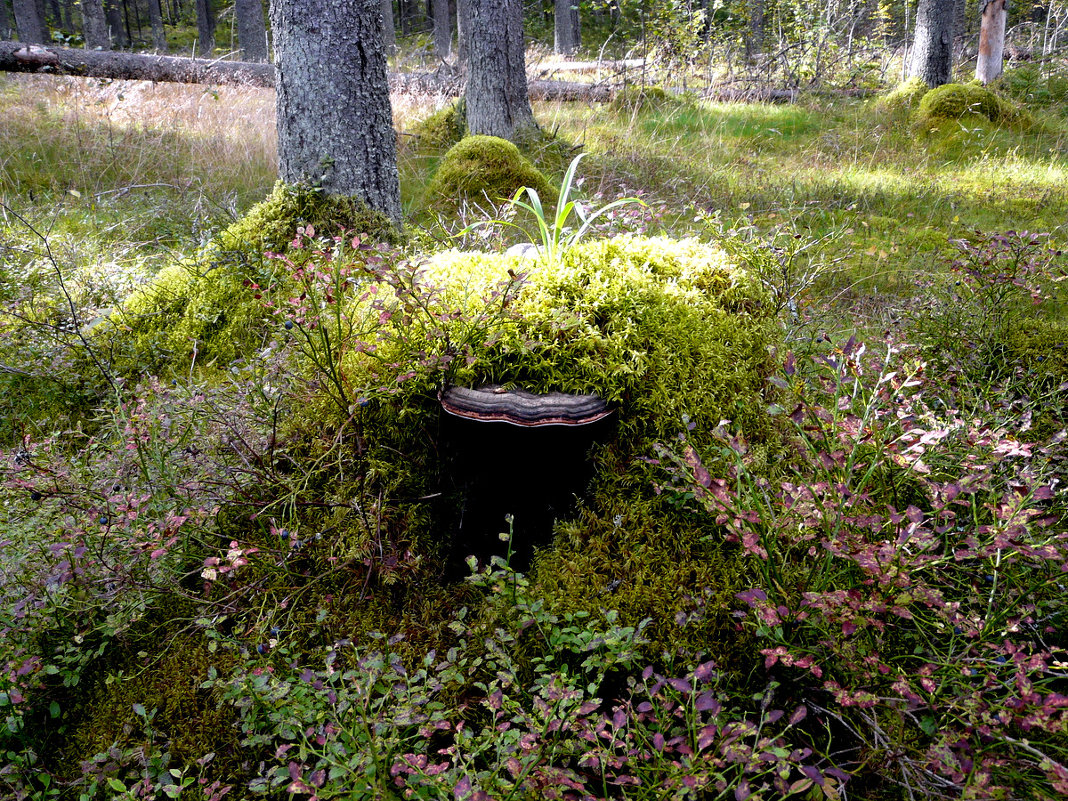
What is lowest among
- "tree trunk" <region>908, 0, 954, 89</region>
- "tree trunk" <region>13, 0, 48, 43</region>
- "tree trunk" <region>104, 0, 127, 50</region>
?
"tree trunk" <region>908, 0, 954, 89</region>

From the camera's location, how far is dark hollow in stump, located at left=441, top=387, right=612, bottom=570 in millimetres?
2123

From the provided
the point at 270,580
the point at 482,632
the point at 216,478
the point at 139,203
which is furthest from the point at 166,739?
the point at 139,203

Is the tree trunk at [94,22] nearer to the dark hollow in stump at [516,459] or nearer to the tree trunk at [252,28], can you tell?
the tree trunk at [252,28]

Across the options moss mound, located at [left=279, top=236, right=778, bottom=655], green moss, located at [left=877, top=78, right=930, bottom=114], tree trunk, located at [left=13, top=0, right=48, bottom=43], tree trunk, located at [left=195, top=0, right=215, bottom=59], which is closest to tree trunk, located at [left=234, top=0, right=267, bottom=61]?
tree trunk, located at [left=13, top=0, right=48, bottom=43]

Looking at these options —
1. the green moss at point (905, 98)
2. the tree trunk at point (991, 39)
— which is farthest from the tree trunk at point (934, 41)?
the tree trunk at point (991, 39)

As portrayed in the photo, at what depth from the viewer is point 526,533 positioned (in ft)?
8.64

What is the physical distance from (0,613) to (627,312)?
8.46ft

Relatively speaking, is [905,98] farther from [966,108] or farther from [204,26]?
[204,26]

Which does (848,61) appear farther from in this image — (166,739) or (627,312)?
(166,739)

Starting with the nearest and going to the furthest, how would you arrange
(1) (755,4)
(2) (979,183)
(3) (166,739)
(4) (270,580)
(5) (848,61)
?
(3) (166,739) → (4) (270,580) → (2) (979,183) → (5) (848,61) → (1) (755,4)

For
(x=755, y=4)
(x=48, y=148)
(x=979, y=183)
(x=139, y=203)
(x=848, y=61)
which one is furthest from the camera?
(x=755, y=4)

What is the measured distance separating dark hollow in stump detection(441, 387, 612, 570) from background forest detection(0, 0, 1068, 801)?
0.02 metres

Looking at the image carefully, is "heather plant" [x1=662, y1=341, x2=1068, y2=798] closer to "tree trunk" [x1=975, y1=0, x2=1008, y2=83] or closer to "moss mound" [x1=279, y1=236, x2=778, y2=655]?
"moss mound" [x1=279, y1=236, x2=778, y2=655]

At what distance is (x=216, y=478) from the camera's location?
8.41 feet
